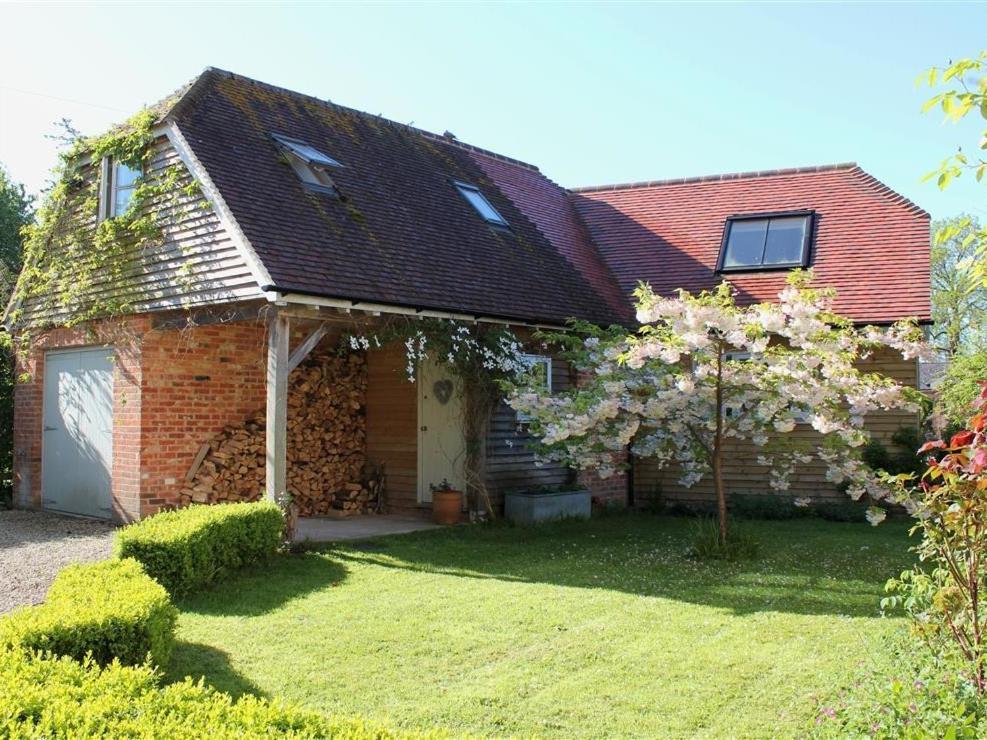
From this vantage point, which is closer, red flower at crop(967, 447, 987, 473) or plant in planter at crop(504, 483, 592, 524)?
red flower at crop(967, 447, 987, 473)

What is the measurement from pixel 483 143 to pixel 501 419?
694cm

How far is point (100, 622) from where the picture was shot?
16.2 ft

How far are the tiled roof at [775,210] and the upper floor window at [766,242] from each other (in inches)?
7.0

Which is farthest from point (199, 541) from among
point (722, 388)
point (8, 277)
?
point (8, 277)

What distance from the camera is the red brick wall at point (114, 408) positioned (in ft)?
35.2

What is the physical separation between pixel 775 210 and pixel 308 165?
8705mm

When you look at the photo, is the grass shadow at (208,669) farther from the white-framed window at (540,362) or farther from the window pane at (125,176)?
the window pane at (125,176)

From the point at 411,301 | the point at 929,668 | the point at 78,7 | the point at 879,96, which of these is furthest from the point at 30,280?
the point at 929,668

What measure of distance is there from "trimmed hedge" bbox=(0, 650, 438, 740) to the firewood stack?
7325 millimetres

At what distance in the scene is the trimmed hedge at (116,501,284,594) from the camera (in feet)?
23.9

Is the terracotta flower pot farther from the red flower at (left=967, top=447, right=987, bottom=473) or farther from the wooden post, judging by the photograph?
the red flower at (left=967, top=447, right=987, bottom=473)

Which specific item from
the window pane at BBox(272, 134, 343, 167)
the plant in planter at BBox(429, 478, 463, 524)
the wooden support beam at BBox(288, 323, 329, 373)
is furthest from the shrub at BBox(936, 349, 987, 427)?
the window pane at BBox(272, 134, 343, 167)

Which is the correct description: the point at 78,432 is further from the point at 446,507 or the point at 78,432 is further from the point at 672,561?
the point at 672,561

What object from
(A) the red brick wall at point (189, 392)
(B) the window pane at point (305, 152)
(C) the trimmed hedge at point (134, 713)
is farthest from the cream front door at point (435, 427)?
(C) the trimmed hedge at point (134, 713)
